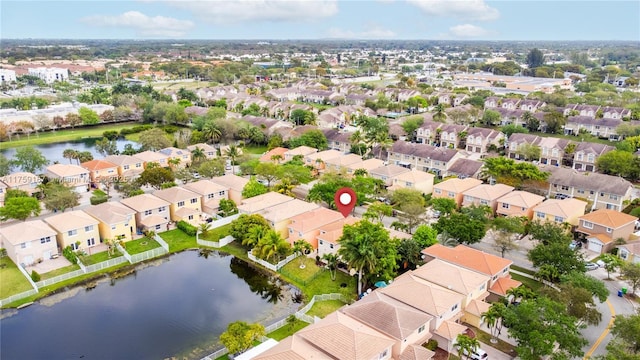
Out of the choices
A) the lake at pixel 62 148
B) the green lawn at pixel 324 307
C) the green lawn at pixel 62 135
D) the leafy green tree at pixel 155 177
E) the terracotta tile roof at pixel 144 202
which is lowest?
the green lawn at pixel 324 307

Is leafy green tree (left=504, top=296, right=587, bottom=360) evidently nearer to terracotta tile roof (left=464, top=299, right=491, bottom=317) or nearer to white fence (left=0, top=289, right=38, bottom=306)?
terracotta tile roof (left=464, top=299, right=491, bottom=317)

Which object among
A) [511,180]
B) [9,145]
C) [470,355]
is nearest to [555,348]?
[470,355]

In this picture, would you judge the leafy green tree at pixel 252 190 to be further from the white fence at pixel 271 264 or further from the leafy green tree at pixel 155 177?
the white fence at pixel 271 264

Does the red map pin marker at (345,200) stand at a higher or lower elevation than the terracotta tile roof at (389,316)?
higher

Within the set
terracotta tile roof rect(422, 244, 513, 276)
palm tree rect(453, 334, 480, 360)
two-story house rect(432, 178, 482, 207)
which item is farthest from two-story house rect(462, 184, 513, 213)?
palm tree rect(453, 334, 480, 360)

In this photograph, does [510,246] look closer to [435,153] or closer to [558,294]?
[558,294]

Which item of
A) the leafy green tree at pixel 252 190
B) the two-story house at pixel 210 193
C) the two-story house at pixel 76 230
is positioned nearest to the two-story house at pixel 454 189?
the leafy green tree at pixel 252 190
